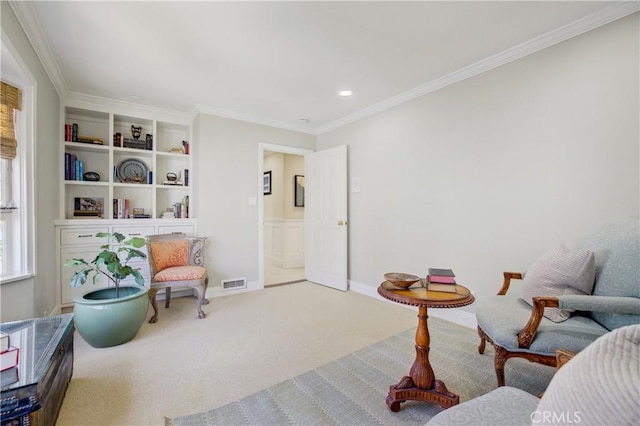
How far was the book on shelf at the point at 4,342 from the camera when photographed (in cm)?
141

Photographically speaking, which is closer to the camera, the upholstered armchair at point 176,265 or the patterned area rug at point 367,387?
the patterned area rug at point 367,387

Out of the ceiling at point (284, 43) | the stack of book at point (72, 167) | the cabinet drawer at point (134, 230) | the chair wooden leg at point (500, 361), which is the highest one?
the ceiling at point (284, 43)

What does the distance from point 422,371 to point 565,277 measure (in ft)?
3.36

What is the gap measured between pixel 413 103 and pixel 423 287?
7.71ft

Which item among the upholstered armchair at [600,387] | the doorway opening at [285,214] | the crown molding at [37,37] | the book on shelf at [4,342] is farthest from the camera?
→ the doorway opening at [285,214]

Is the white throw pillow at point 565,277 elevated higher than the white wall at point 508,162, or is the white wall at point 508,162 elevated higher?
the white wall at point 508,162

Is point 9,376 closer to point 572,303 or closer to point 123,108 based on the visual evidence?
point 572,303

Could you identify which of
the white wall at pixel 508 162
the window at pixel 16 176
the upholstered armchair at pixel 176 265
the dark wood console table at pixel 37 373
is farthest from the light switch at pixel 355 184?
the window at pixel 16 176

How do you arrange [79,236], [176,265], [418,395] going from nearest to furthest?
[418,395], [79,236], [176,265]

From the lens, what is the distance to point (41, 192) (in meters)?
2.56

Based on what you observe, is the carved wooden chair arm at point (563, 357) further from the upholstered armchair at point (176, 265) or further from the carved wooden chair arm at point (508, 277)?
the upholstered armchair at point (176, 265)

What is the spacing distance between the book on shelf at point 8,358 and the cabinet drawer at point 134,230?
7.39ft

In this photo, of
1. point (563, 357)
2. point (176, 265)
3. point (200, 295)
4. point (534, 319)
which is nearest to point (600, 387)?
point (563, 357)

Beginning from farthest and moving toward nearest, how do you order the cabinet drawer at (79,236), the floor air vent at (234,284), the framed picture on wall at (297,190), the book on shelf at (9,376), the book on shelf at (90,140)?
the framed picture on wall at (297,190) < the floor air vent at (234,284) < the book on shelf at (90,140) < the cabinet drawer at (79,236) < the book on shelf at (9,376)
